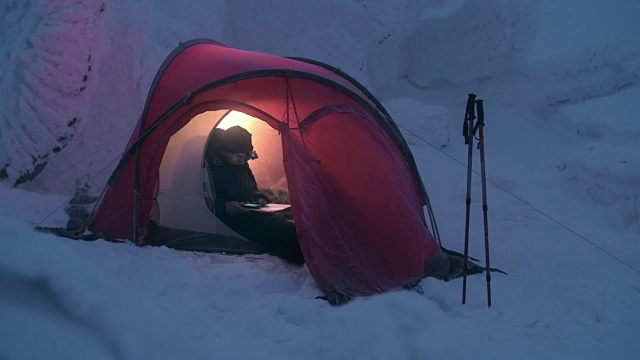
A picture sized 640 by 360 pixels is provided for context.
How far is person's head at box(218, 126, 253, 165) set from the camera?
5.08 m

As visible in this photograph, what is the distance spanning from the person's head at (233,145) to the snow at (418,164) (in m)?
0.97

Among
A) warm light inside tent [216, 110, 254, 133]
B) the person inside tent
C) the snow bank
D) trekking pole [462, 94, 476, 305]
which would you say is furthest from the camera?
the snow bank

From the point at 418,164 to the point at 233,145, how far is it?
3.68 m

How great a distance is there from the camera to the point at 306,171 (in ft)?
13.9

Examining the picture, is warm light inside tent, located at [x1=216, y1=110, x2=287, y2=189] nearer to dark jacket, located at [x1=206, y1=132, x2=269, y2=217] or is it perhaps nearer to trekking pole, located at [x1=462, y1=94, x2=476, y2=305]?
dark jacket, located at [x1=206, y1=132, x2=269, y2=217]

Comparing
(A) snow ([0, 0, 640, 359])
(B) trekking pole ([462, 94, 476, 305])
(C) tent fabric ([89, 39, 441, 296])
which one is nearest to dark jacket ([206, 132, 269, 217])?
(C) tent fabric ([89, 39, 441, 296])

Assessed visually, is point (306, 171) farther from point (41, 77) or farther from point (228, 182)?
point (41, 77)

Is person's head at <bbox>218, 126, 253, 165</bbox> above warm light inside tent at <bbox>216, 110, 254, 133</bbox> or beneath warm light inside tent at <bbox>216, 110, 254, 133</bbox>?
beneath

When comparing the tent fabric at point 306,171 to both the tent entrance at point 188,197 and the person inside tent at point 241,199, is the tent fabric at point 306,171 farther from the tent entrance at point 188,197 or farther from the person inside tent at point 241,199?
the person inside tent at point 241,199

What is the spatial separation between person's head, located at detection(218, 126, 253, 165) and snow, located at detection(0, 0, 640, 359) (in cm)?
97

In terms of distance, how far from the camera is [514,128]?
9.90 metres

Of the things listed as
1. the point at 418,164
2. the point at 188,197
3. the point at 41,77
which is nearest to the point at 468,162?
the point at 188,197

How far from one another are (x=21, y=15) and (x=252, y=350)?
5418 mm

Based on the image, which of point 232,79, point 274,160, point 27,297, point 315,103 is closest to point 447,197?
point 274,160
